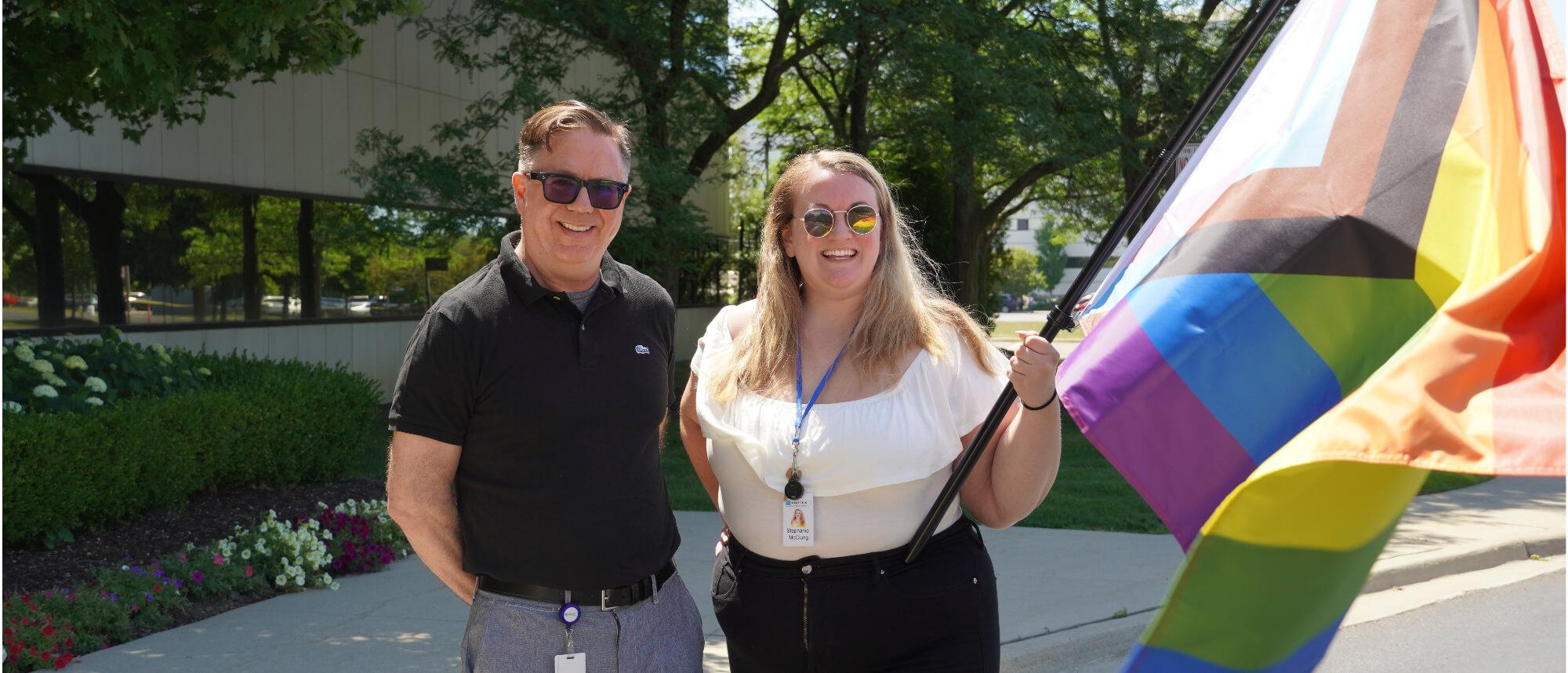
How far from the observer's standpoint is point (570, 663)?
2.88 m

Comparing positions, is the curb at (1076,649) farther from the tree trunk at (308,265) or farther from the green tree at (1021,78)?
the tree trunk at (308,265)

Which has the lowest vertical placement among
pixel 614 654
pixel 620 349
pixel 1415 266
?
pixel 614 654

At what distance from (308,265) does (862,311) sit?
565 inches

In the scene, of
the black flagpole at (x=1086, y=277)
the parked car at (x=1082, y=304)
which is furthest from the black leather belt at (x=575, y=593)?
the parked car at (x=1082, y=304)

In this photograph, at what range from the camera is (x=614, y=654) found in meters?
2.94

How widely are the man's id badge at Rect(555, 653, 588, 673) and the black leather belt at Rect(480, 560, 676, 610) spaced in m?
0.11

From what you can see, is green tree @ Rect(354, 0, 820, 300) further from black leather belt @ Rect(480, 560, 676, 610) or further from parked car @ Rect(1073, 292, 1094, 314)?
black leather belt @ Rect(480, 560, 676, 610)

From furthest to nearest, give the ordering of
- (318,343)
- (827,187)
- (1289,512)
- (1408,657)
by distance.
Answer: (318,343), (1408,657), (827,187), (1289,512)

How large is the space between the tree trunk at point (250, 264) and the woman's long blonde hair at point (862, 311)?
43.5 ft

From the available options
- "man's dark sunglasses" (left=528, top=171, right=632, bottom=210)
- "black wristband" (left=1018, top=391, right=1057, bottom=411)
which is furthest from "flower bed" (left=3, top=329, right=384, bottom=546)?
"black wristband" (left=1018, top=391, right=1057, bottom=411)

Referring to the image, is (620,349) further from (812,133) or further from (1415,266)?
(812,133)

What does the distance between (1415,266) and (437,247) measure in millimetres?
16031

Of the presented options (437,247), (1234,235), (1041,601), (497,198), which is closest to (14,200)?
(497,198)

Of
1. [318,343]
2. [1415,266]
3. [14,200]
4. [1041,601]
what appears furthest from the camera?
[318,343]
